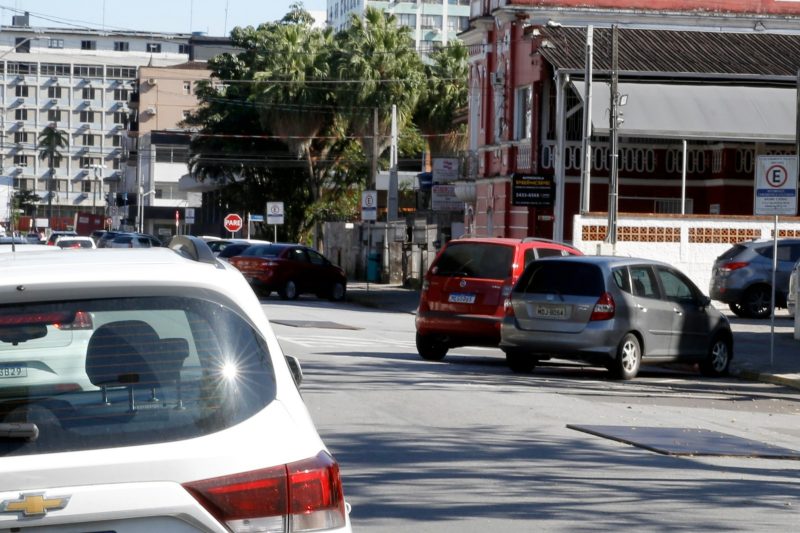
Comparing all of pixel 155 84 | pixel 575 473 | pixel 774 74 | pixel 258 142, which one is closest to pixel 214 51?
pixel 155 84

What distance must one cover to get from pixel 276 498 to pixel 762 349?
2022cm

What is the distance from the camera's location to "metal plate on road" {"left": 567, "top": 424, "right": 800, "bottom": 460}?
1146 cm

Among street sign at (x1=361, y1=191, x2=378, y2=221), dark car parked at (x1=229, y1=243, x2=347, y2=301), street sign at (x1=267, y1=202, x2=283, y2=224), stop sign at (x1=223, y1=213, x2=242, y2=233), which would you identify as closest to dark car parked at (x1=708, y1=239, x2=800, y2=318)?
dark car parked at (x1=229, y1=243, x2=347, y2=301)

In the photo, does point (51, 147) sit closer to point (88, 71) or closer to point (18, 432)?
point (88, 71)

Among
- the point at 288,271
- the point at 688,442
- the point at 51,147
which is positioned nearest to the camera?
the point at 688,442

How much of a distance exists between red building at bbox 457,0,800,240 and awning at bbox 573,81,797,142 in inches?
1.9

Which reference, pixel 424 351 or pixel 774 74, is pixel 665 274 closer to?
pixel 424 351

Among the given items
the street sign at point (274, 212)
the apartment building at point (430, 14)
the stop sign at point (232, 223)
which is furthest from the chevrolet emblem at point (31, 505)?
the apartment building at point (430, 14)

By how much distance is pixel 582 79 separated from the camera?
38.9m

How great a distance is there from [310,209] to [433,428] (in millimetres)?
55189

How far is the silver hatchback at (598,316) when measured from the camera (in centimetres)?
1753

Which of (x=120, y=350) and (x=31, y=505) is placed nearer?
(x=31, y=505)

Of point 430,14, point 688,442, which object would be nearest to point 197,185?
point 430,14

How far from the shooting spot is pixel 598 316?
1748 centimetres
